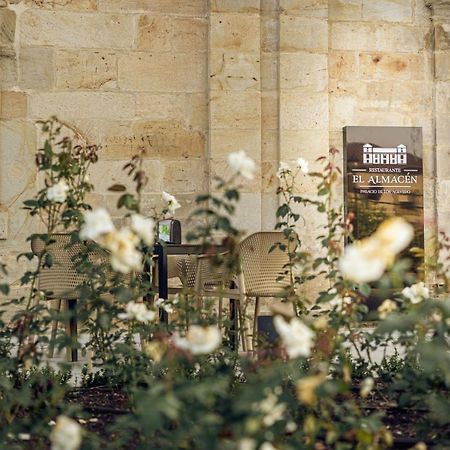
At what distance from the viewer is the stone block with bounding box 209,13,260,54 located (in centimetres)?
752

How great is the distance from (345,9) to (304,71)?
2.54ft

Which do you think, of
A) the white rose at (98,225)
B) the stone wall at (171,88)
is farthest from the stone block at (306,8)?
the white rose at (98,225)

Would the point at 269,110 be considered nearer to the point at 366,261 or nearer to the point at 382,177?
the point at 382,177

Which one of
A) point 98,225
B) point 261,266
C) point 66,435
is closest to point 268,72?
point 261,266

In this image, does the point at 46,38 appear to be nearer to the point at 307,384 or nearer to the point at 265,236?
the point at 265,236

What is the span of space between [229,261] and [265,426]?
2.32ft

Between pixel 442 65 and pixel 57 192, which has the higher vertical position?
pixel 442 65

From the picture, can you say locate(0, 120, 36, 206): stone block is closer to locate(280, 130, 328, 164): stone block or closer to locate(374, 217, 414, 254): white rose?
locate(280, 130, 328, 164): stone block

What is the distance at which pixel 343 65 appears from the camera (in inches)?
311

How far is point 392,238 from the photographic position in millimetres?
1354


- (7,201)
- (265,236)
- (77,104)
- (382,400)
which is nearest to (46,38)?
(77,104)

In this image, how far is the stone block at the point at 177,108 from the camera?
7562mm

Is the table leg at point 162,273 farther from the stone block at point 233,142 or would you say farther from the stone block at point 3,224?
the stone block at point 3,224

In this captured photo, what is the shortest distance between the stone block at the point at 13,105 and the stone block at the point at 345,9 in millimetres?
2712
